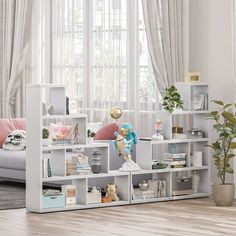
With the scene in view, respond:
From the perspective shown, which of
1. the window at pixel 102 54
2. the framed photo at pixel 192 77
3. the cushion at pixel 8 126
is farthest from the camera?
the cushion at pixel 8 126

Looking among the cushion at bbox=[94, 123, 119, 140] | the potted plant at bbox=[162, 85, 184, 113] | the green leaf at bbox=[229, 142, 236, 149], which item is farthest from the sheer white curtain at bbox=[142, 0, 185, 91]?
the green leaf at bbox=[229, 142, 236, 149]

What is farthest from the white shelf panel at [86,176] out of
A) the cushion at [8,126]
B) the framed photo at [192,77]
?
the cushion at [8,126]

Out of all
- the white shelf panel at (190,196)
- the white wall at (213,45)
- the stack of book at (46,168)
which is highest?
the white wall at (213,45)

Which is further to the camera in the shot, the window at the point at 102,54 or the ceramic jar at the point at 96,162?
the window at the point at 102,54

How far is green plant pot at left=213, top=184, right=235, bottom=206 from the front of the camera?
8.30 metres

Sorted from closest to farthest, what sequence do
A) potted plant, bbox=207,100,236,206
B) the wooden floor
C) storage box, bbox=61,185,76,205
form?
the wooden floor
storage box, bbox=61,185,76,205
potted plant, bbox=207,100,236,206

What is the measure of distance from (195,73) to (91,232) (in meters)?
2.65

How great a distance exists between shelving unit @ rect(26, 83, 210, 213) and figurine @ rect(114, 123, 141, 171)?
85 millimetres

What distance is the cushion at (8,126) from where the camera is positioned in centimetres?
1047

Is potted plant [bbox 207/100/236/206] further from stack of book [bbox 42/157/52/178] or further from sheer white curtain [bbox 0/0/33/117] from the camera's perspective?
sheer white curtain [bbox 0/0/33/117]

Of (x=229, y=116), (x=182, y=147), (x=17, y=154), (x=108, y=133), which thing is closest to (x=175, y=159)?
(x=182, y=147)

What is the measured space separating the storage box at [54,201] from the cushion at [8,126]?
8.77 ft

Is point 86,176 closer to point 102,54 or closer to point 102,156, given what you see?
point 102,156

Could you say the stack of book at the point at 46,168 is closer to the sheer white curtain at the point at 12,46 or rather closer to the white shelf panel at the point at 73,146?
the white shelf panel at the point at 73,146
